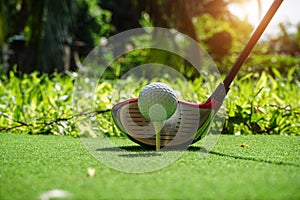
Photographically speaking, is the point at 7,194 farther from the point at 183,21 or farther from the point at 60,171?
the point at 183,21

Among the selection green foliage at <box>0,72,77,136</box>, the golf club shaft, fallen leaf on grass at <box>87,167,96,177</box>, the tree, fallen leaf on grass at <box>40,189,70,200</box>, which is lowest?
fallen leaf on grass at <box>40,189,70,200</box>

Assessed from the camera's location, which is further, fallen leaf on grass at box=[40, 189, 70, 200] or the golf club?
the golf club

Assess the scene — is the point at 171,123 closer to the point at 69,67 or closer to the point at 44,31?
→ the point at 44,31

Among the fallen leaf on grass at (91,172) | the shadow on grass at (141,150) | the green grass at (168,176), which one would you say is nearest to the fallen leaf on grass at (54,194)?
the green grass at (168,176)

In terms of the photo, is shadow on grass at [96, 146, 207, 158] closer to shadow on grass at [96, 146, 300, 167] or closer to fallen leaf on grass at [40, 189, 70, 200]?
shadow on grass at [96, 146, 300, 167]

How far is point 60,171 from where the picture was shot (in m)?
1.71

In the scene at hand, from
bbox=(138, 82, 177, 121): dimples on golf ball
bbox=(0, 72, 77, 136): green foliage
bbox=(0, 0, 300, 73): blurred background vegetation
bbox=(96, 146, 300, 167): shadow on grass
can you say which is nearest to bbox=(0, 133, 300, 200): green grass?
bbox=(96, 146, 300, 167): shadow on grass

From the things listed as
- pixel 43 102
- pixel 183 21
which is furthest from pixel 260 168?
pixel 183 21

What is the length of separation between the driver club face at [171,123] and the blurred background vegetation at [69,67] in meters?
1.13

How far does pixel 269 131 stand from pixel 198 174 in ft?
7.14

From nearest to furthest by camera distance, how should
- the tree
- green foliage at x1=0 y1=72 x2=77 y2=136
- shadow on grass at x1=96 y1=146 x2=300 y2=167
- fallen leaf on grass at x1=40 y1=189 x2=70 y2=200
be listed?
fallen leaf on grass at x1=40 y1=189 x2=70 y2=200 < shadow on grass at x1=96 y1=146 x2=300 y2=167 < green foliage at x1=0 y1=72 x2=77 y2=136 < the tree

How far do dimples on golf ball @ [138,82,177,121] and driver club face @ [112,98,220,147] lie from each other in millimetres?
145

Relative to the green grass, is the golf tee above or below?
above

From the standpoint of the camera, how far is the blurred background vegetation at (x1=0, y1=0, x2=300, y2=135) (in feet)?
11.9
